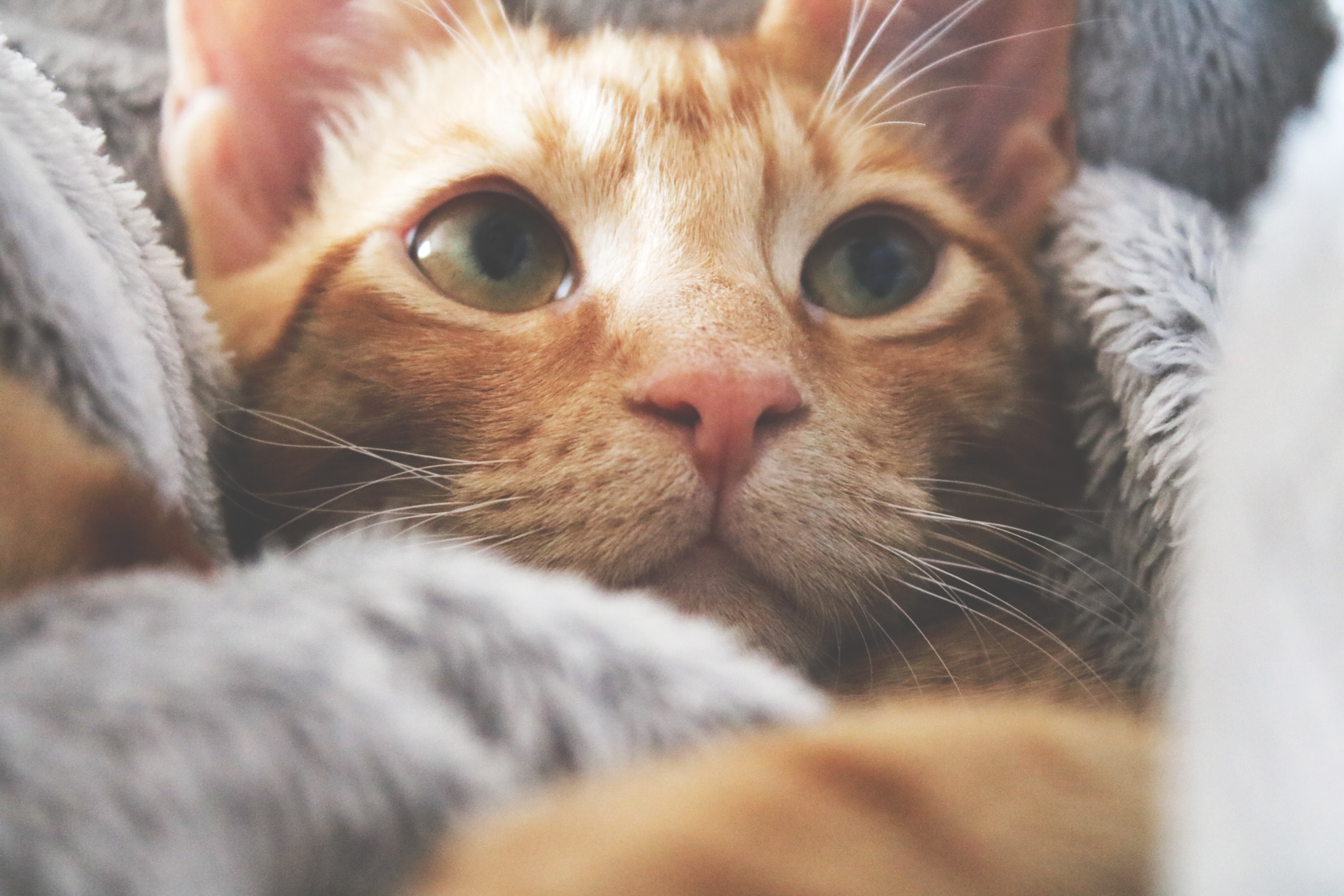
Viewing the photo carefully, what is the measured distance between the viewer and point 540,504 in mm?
728

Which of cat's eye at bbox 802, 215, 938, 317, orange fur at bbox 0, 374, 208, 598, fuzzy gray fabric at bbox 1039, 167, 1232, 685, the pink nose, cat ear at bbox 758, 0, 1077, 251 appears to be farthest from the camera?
cat ear at bbox 758, 0, 1077, 251

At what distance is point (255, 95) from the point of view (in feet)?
3.33

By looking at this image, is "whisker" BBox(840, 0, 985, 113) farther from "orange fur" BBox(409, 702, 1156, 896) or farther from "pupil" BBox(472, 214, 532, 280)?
"orange fur" BBox(409, 702, 1156, 896)

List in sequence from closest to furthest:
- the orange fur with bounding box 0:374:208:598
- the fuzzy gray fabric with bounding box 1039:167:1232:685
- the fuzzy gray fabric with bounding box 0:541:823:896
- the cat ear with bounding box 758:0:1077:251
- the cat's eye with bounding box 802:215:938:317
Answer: the fuzzy gray fabric with bounding box 0:541:823:896 < the orange fur with bounding box 0:374:208:598 < the fuzzy gray fabric with bounding box 1039:167:1232:685 < the cat's eye with bounding box 802:215:938:317 < the cat ear with bounding box 758:0:1077:251

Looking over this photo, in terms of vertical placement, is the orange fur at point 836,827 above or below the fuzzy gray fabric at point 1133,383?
below

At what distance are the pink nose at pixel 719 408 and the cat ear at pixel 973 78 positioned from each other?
46cm

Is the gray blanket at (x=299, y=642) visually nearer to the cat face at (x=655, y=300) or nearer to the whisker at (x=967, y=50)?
the cat face at (x=655, y=300)

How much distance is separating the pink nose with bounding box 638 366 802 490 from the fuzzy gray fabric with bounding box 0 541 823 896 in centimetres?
24

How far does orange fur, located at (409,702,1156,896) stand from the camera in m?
0.35

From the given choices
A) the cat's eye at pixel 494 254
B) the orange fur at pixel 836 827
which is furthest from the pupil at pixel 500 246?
the orange fur at pixel 836 827

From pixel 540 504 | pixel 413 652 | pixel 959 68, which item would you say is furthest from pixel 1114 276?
pixel 413 652

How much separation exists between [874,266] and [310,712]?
75cm

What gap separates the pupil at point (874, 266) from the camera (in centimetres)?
97

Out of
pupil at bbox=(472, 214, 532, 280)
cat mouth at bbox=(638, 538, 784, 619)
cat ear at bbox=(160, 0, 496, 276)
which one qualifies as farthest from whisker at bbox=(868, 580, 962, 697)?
cat ear at bbox=(160, 0, 496, 276)
